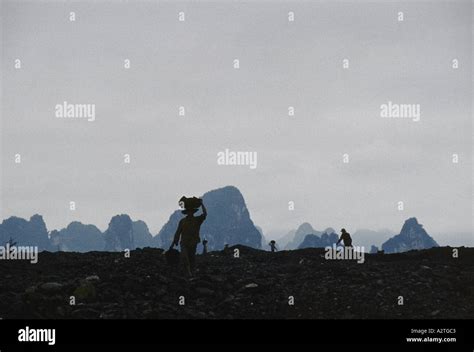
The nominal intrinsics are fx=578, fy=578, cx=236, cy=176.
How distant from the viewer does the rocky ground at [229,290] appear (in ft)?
50.6

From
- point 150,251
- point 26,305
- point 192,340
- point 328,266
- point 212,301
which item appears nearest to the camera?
point 192,340

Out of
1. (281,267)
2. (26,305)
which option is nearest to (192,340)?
(26,305)

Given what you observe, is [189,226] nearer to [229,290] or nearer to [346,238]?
[229,290]

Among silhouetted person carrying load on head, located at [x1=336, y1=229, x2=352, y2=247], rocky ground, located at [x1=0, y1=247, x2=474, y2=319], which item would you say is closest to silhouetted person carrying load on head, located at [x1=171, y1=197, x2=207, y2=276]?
rocky ground, located at [x1=0, y1=247, x2=474, y2=319]

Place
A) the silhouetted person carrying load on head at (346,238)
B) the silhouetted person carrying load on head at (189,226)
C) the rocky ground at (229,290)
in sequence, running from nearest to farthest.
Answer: the rocky ground at (229,290), the silhouetted person carrying load on head at (189,226), the silhouetted person carrying load on head at (346,238)

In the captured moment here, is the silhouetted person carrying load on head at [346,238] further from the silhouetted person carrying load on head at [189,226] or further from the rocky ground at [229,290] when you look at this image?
the silhouetted person carrying load on head at [189,226]

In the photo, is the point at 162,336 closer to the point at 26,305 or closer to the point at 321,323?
the point at 321,323

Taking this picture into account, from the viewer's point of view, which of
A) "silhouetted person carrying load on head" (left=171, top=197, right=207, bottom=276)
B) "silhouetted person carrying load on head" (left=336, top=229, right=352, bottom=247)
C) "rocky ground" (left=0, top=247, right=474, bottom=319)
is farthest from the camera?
"silhouetted person carrying load on head" (left=336, top=229, right=352, bottom=247)

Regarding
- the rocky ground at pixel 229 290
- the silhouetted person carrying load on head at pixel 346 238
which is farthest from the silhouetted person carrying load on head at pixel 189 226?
the silhouetted person carrying load on head at pixel 346 238

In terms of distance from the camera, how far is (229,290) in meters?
17.4

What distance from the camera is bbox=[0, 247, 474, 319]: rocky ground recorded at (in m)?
15.4

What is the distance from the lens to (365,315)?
15570mm

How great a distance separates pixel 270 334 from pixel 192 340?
1579mm

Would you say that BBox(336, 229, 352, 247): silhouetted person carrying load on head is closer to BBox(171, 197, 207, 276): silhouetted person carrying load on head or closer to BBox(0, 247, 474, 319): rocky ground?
BBox(0, 247, 474, 319): rocky ground
